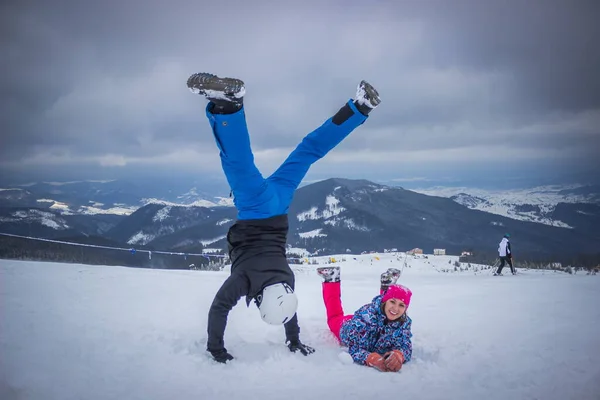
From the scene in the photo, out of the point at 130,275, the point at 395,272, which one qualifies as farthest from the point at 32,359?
the point at 130,275

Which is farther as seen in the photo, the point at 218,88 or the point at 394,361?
the point at 394,361

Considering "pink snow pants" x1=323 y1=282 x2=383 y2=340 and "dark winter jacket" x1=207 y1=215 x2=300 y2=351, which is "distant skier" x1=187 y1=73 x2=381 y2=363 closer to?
"dark winter jacket" x1=207 y1=215 x2=300 y2=351

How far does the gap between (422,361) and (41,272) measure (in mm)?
5015

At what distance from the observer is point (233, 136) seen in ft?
6.35

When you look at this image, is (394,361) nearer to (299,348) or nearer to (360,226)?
(299,348)

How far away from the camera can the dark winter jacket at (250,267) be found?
103 inches

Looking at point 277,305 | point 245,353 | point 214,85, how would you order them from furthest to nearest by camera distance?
point 245,353 < point 277,305 < point 214,85

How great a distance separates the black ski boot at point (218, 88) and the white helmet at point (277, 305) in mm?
1329

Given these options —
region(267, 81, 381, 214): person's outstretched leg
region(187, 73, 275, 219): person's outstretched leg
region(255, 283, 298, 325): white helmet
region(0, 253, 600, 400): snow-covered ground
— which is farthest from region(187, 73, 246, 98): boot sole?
region(0, 253, 600, 400): snow-covered ground

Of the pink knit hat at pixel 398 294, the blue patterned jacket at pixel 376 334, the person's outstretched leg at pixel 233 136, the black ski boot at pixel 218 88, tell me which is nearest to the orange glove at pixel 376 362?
the blue patterned jacket at pixel 376 334

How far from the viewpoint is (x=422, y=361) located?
282 centimetres

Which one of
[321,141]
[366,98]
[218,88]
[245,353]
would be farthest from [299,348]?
[218,88]

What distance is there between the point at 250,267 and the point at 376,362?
3.95 feet

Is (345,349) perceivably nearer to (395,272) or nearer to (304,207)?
(395,272)
